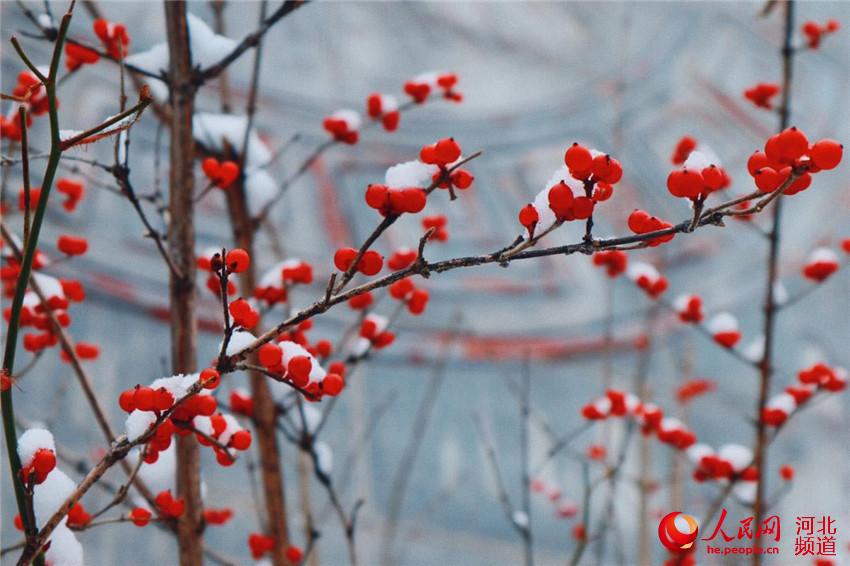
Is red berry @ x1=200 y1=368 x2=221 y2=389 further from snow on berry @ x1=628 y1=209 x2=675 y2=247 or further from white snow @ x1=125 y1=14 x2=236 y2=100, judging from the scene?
white snow @ x1=125 y1=14 x2=236 y2=100

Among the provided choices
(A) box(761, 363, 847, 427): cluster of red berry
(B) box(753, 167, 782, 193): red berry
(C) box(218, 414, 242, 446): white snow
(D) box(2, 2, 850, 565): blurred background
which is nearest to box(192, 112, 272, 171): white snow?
(C) box(218, 414, 242, 446): white snow

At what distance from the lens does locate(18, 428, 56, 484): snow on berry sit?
431mm

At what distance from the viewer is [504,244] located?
2867 mm

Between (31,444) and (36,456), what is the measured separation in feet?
0.05

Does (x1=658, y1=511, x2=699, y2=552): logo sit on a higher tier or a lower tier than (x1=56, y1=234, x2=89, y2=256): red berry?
lower

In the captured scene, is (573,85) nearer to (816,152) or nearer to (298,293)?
(298,293)

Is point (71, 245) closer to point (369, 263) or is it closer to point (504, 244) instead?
point (369, 263)

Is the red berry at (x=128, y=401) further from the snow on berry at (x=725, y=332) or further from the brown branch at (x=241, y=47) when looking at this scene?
the snow on berry at (x=725, y=332)

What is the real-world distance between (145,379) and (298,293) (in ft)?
1.84

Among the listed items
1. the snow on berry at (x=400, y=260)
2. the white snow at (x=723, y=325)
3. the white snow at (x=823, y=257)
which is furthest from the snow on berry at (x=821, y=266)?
the snow on berry at (x=400, y=260)

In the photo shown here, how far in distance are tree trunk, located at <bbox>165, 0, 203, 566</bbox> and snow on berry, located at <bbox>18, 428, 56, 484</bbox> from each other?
0.24 m

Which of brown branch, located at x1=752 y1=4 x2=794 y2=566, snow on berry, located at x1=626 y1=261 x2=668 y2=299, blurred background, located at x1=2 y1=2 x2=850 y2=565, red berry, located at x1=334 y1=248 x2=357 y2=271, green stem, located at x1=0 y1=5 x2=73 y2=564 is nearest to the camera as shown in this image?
green stem, located at x1=0 y1=5 x2=73 y2=564

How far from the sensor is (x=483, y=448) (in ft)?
8.87

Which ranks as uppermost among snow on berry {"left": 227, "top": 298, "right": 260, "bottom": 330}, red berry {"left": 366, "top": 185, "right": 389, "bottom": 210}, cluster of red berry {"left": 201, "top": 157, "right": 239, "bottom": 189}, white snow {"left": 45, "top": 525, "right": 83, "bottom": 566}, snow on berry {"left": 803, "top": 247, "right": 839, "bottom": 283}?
snow on berry {"left": 803, "top": 247, "right": 839, "bottom": 283}
